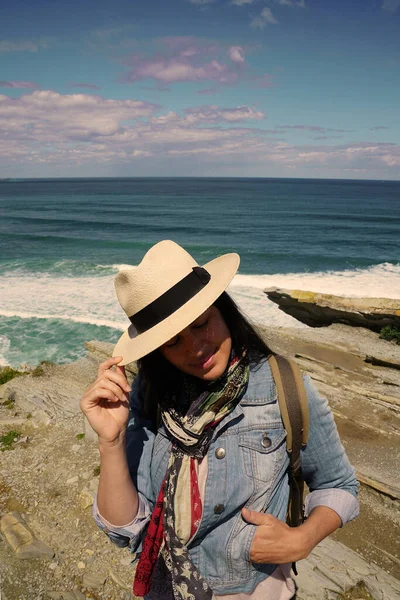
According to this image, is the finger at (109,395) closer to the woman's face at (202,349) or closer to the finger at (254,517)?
the woman's face at (202,349)

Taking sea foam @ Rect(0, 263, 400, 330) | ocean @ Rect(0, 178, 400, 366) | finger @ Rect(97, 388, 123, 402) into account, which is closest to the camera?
finger @ Rect(97, 388, 123, 402)

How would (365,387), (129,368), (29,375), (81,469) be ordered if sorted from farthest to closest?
(29,375)
(365,387)
(129,368)
(81,469)

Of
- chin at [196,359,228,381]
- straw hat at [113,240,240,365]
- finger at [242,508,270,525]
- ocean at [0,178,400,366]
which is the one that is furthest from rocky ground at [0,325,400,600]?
ocean at [0,178,400,366]

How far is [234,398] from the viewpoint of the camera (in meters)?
1.93

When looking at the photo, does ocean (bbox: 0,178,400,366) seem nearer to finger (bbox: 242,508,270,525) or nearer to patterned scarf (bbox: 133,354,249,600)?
patterned scarf (bbox: 133,354,249,600)

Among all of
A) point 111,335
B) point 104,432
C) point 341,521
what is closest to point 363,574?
point 341,521

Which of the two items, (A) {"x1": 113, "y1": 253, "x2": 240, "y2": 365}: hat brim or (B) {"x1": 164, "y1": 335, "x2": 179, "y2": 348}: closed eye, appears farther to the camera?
(B) {"x1": 164, "y1": 335, "x2": 179, "y2": 348}: closed eye

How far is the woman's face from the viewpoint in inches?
74.5

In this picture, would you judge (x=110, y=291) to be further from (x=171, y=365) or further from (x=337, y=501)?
(x=337, y=501)

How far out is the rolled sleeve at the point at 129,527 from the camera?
190 centimetres

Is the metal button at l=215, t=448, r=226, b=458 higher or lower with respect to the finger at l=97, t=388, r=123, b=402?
lower

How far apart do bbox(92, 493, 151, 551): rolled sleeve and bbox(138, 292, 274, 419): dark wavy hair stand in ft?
1.45

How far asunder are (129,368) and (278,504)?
21.2 ft

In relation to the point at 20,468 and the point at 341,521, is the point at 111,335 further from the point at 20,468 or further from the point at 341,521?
the point at 341,521
